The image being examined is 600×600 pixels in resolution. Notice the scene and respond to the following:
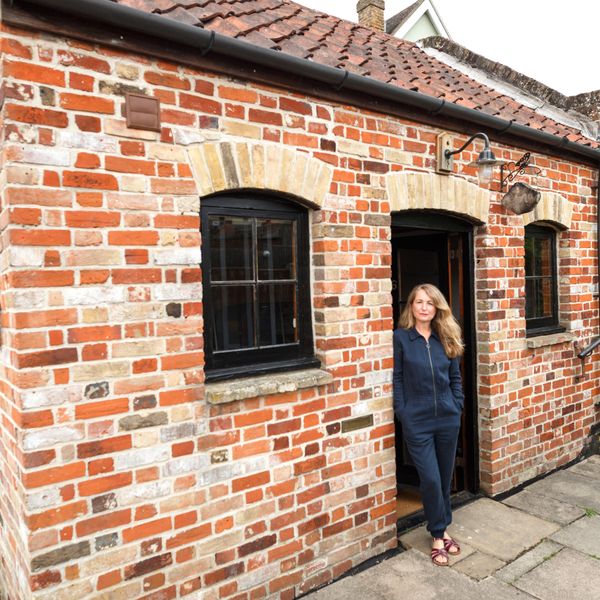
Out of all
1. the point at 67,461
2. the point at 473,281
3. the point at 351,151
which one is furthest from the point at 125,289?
the point at 473,281

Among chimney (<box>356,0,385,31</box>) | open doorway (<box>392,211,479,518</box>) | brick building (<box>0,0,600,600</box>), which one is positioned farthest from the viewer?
chimney (<box>356,0,385,31</box>)

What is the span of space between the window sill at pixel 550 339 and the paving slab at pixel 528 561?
179cm

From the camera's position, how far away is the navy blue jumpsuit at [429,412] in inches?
137

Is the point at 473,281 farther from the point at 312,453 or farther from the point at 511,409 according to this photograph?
the point at 312,453

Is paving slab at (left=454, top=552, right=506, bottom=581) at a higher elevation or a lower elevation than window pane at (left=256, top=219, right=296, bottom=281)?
lower

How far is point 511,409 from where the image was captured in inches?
181

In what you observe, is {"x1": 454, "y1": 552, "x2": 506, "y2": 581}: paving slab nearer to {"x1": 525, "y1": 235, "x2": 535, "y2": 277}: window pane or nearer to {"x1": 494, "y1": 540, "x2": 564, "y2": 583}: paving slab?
{"x1": 494, "y1": 540, "x2": 564, "y2": 583}: paving slab

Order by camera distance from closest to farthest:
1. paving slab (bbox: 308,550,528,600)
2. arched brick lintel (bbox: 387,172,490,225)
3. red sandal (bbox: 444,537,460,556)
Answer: paving slab (bbox: 308,550,528,600) < red sandal (bbox: 444,537,460,556) < arched brick lintel (bbox: 387,172,490,225)

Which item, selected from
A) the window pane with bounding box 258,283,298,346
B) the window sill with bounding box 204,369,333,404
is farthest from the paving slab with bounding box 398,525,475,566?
the window pane with bounding box 258,283,298,346

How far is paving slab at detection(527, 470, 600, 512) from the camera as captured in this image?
14.4 ft

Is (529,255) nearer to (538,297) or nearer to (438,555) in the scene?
(538,297)

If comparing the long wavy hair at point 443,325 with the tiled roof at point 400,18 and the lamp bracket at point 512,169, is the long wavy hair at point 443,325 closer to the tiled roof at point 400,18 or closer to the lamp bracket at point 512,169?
the lamp bracket at point 512,169

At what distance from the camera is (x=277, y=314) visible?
10.6 ft

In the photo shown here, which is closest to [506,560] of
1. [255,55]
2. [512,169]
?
[512,169]
